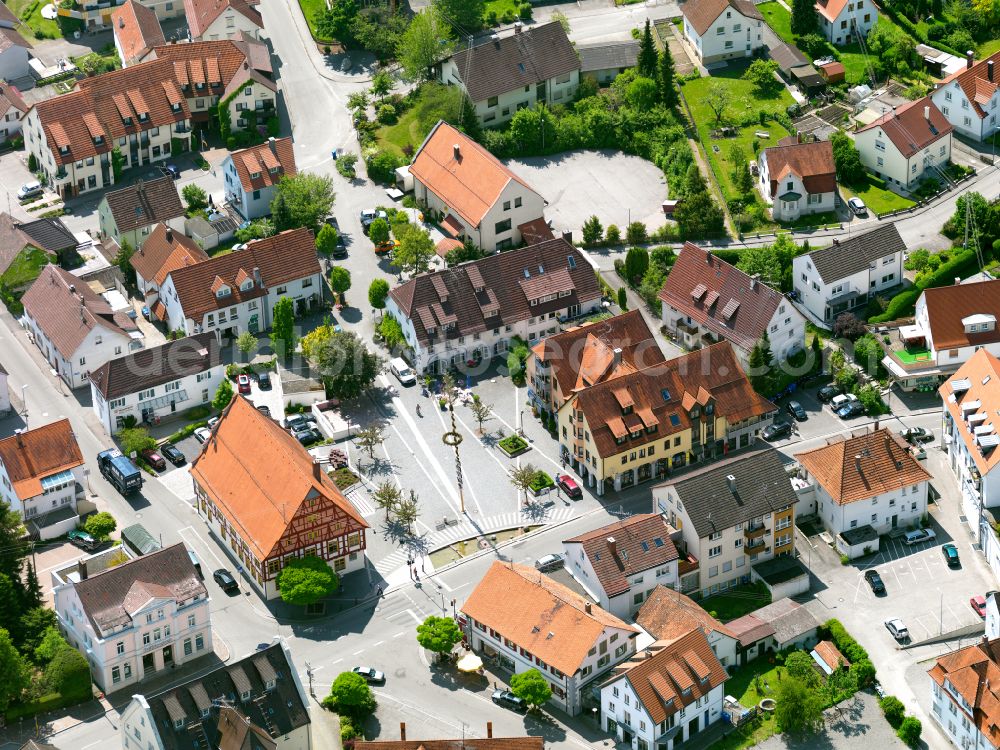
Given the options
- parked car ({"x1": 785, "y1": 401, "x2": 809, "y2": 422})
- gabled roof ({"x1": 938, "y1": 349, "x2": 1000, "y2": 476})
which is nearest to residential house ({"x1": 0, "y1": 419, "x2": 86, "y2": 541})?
parked car ({"x1": 785, "y1": 401, "x2": 809, "y2": 422})

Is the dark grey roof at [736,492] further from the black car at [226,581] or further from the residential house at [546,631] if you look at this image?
the black car at [226,581]

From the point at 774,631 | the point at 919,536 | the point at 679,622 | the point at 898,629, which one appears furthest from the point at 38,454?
the point at 919,536

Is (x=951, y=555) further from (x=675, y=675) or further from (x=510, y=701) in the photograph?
(x=510, y=701)

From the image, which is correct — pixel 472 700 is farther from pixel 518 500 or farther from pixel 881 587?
pixel 881 587

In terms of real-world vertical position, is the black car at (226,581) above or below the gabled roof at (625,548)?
below

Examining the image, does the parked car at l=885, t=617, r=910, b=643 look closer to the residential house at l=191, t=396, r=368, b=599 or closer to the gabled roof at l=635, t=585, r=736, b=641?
the gabled roof at l=635, t=585, r=736, b=641

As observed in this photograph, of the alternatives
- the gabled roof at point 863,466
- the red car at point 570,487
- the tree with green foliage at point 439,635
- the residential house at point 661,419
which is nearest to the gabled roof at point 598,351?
the residential house at point 661,419
